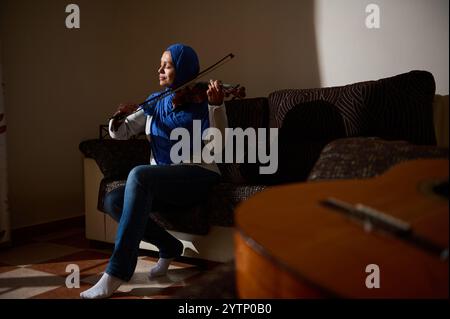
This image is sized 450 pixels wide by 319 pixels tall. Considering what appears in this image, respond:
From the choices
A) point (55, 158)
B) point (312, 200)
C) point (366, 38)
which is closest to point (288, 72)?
point (366, 38)

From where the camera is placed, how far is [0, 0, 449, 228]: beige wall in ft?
6.49

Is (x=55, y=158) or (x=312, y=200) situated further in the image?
(x=55, y=158)

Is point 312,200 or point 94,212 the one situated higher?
point 312,200

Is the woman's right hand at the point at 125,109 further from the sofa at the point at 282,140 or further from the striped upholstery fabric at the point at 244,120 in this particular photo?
the striped upholstery fabric at the point at 244,120

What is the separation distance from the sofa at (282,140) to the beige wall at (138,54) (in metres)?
0.34

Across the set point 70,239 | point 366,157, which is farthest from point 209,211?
point 70,239

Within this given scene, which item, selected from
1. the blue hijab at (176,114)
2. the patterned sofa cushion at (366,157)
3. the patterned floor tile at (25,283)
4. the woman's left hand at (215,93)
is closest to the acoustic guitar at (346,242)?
the patterned sofa cushion at (366,157)

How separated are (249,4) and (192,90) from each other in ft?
3.20

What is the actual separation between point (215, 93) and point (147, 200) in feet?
1.52

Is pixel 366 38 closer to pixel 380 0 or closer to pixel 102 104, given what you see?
pixel 380 0

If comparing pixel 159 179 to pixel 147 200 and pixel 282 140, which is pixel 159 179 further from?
pixel 282 140

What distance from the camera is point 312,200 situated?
0.69 m

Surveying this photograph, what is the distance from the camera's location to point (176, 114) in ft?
5.63

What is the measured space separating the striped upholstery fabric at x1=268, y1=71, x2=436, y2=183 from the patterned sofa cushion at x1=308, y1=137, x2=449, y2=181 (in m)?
0.68
